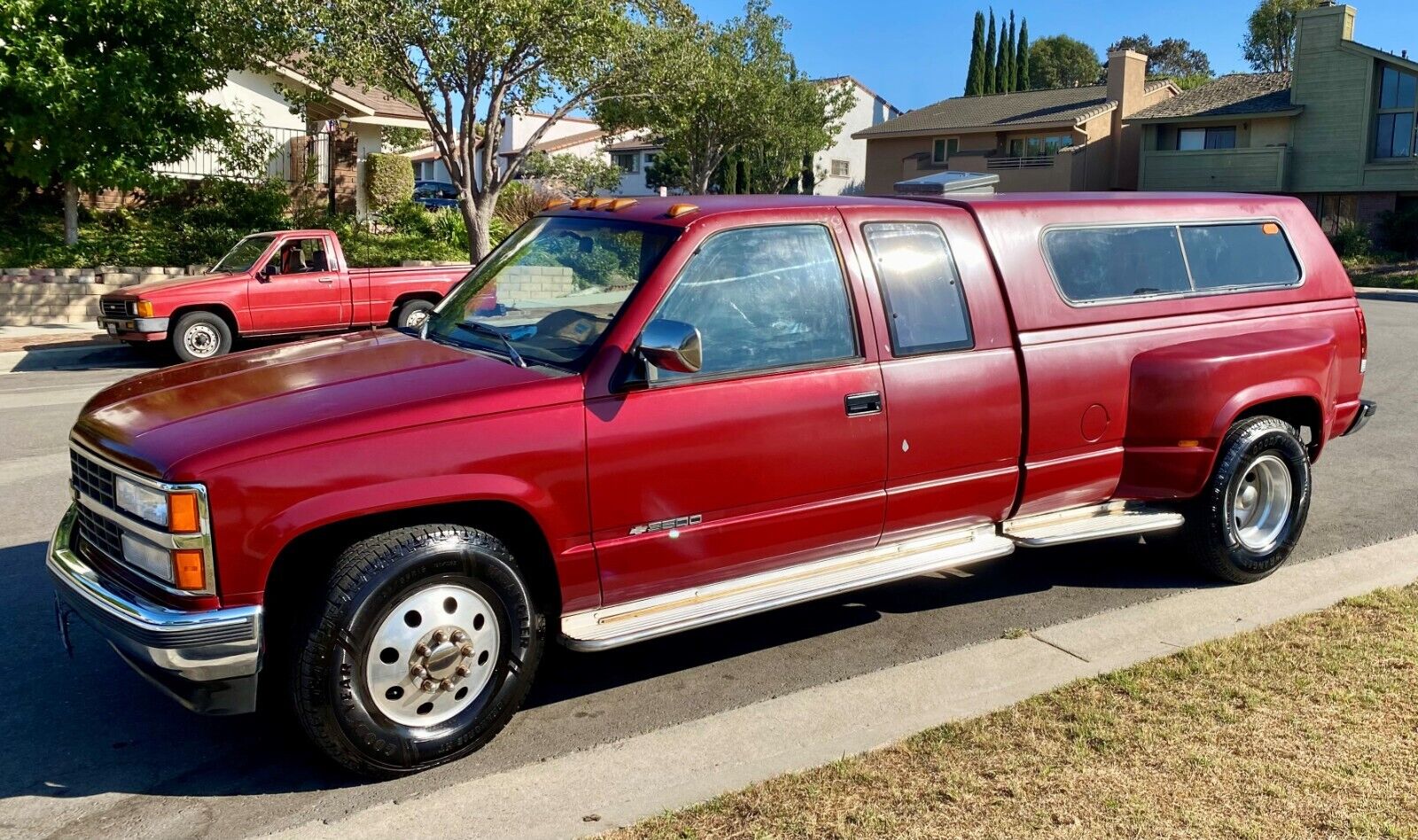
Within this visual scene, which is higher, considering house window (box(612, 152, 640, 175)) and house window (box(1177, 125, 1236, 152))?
house window (box(612, 152, 640, 175))

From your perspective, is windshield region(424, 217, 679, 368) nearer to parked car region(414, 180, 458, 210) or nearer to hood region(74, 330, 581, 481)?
hood region(74, 330, 581, 481)

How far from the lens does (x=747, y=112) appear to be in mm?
34375

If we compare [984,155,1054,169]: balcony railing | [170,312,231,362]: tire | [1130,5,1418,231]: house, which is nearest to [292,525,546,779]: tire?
[170,312,231,362]: tire

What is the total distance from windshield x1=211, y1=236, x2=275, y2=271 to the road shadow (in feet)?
30.0

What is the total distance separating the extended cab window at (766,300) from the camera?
4621 millimetres

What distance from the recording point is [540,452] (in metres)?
4.11

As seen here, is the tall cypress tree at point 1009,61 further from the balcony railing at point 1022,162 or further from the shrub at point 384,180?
the shrub at point 384,180

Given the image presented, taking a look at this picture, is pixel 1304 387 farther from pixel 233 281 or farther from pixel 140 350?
pixel 140 350

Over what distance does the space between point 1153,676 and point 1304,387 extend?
2220 millimetres

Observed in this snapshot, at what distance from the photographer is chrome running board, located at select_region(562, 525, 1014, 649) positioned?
14.1ft

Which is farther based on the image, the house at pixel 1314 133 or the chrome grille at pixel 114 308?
the house at pixel 1314 133

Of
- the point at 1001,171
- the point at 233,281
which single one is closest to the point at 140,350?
the point at 233,281

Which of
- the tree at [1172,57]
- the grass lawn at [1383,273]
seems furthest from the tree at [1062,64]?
the grass lawn at [1383,273]

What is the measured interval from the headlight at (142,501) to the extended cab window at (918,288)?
2.88 m
